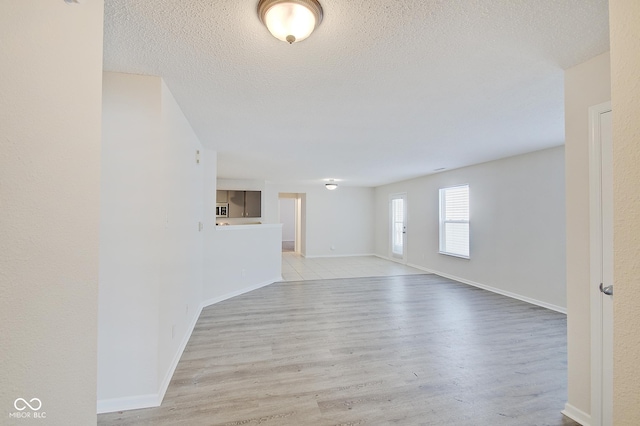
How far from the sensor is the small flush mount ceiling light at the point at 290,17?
121 centimetres

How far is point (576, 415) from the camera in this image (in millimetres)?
1821

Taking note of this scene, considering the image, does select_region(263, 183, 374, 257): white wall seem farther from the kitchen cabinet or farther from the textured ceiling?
the textured ceiling

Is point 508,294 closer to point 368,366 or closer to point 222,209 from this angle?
point 368,366

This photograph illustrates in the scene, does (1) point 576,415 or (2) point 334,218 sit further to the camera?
(2) point 334,218

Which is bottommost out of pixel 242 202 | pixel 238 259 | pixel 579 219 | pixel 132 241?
pixel 238 259

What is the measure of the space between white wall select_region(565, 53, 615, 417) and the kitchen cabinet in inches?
261

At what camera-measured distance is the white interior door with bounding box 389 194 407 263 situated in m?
7.65

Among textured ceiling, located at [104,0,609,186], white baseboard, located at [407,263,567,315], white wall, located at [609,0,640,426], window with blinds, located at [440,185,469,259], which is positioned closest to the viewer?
white wall, located at [609,0,640,426]

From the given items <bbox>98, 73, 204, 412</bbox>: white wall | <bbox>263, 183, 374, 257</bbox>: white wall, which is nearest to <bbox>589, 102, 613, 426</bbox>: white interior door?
<bbox>98, 73, 204, 412</bbox>: white wall

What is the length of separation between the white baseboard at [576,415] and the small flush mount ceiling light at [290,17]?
286 cm

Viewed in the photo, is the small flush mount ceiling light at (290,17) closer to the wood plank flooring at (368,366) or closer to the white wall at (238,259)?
the wood plank flooring at (368,366)

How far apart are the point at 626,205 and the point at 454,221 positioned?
18.4ft

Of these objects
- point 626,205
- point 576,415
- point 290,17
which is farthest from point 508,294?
point 290,17

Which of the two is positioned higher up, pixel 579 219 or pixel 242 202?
pixel 242 202
